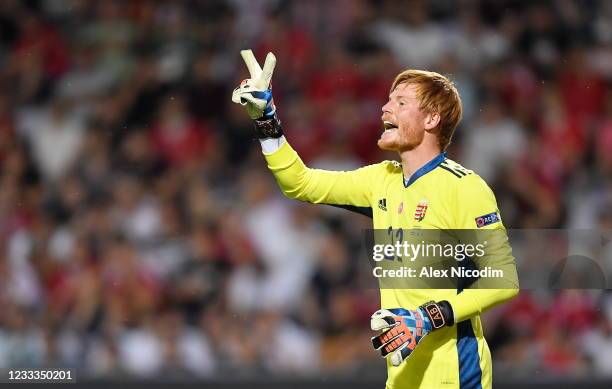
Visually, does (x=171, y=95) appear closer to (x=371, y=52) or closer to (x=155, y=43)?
(x=155, y=43)

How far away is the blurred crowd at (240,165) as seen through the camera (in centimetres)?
717

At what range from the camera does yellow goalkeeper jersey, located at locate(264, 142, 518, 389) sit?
12.4ft

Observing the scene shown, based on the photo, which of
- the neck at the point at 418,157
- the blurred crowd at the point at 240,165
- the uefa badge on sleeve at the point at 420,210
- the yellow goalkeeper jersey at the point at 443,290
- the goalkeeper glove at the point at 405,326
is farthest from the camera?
the blurred crowd at the point at 240,165

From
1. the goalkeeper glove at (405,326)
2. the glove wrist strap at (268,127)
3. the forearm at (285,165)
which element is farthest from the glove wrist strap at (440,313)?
the glove wrist strap at (268,127)

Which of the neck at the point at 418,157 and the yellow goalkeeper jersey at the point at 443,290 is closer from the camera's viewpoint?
the yellow goalkeeper jersey at the point at 443,290

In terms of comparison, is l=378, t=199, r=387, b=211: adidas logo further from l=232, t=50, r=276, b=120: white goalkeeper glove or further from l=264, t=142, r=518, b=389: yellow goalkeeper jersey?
l=232, t=50, r=276, b=120: white goalkeeper glove

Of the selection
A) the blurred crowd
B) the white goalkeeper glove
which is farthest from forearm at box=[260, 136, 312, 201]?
the blurred crowd

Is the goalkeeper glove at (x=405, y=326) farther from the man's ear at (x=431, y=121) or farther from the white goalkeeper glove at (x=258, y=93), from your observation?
the white goalkeeper glove at (x=258, y=93)

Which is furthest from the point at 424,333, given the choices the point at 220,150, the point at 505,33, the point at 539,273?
the point at 505,33

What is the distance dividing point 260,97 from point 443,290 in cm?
96

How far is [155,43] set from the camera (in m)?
8.84

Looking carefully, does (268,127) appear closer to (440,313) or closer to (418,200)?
(418,200)

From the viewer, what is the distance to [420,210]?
3.93 meters

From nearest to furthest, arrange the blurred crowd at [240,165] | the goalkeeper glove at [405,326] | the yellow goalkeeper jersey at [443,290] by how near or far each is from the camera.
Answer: the goalkeeper glove at [405,326]
the yellow goalkeeper jersey at [443,290]
the blurred crowd at [240,165]
